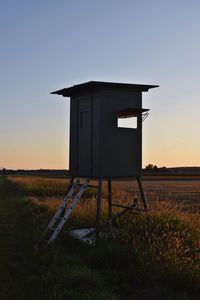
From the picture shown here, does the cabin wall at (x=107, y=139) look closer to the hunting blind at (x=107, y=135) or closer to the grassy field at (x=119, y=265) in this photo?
the hunting blind at (x=107, y=135)

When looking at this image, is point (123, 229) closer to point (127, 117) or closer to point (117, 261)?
point (117, 261)

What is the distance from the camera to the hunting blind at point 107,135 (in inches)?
419

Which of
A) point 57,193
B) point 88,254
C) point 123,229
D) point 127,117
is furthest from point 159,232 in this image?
point 57,193

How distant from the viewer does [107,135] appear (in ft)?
35.0

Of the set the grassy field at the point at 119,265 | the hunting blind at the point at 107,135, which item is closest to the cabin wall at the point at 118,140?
the hunting blind at the point at 107,135

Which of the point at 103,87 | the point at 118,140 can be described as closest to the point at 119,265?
the point at 118,140

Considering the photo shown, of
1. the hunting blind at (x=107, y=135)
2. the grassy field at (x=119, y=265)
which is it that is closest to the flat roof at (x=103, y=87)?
the hunting blind at (x=107, y=135)

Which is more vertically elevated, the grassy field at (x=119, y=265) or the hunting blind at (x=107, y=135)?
the hunting blind at (x=107, y=135)

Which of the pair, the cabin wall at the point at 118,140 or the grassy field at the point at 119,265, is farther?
the cabin wall at the point at 118,140

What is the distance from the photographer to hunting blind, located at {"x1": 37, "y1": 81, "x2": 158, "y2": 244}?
10633 mm

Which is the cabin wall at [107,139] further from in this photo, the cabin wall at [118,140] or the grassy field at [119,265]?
the grassy field at [119,265]

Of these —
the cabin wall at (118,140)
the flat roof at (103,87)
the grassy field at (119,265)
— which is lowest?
the grassy field at (119,265)

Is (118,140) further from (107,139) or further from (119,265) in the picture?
(119,265)

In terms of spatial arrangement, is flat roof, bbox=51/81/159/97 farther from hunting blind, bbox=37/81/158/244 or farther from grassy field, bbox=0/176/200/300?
grassy field, bbox=0/176/200/300
